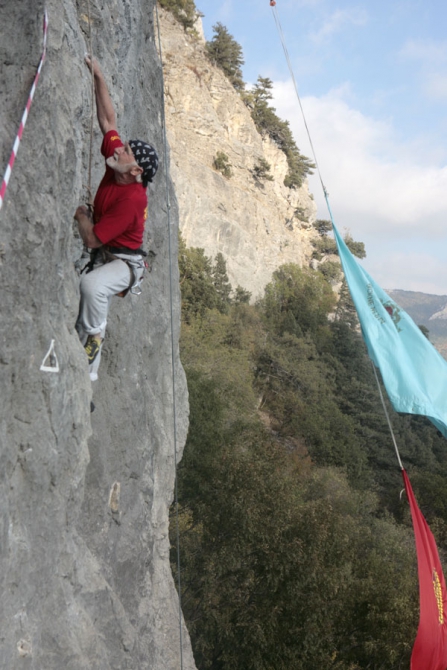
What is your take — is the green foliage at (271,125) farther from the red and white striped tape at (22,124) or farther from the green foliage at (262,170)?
the red and white striped tape at (22,124)

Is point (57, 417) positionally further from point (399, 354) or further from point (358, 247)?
point (358, 247)

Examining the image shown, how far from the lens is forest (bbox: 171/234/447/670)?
13836 millimetres

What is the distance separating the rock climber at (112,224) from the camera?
4.49 m

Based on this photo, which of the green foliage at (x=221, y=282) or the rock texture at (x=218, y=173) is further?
the rock texture at (x=218, y=173)

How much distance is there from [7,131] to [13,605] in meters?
3.17

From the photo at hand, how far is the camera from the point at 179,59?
1565 inches

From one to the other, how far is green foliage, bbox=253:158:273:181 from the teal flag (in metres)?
40.8

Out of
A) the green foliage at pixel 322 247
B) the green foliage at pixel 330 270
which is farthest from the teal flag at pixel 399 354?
the green foliage at pixel 322 247

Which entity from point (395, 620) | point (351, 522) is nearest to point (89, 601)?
point (395, 620)

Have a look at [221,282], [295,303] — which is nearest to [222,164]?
[221,282]

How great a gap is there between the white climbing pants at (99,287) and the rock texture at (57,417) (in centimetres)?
13

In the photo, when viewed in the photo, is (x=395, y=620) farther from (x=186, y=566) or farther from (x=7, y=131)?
(x=7, y=131)

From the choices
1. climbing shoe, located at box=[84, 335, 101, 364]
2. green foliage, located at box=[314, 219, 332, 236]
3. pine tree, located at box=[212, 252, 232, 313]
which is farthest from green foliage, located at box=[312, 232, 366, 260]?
climbing shoe, located at box=[84, 335, 101, 364]

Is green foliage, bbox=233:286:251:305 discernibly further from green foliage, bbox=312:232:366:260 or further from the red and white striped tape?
the red and white striped tape
